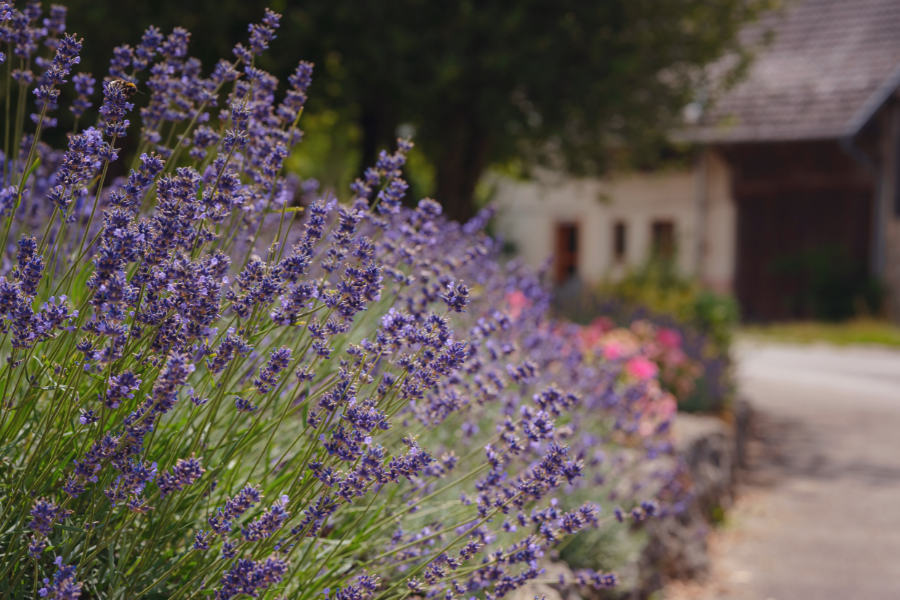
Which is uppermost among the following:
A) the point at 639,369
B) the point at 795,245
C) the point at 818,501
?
the point at 795,245

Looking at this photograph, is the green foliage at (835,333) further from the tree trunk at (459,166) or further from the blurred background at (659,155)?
the tree trunk at (459,166)

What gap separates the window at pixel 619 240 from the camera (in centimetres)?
2406

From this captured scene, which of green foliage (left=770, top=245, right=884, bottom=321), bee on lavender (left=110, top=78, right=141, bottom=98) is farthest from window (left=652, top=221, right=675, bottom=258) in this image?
bee on lavender (left=110, top=78, right=141, bottom=98)

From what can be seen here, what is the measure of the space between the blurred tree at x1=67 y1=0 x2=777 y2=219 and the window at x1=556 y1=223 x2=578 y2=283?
1459cm

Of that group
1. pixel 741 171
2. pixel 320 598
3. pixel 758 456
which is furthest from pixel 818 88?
pixel 320 598

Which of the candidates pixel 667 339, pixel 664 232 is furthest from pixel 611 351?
pixel 664 232

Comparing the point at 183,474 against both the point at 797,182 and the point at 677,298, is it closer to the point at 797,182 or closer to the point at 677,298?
the point at 677,298

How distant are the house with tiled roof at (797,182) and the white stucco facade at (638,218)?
0.04 metres

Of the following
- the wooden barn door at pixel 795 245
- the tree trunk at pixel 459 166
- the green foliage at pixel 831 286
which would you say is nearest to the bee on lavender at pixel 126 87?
the tree trunk at pixel 459 166

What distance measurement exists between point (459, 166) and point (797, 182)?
13448 millimetres

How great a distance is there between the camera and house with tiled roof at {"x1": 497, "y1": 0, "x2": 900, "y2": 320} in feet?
63.5

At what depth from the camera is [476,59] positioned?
8242 mm

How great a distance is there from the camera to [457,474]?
3.17m

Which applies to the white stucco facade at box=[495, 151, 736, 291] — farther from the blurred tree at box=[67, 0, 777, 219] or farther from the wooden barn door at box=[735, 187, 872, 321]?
the blurred tree at box=[67, 0, 777, 219]
